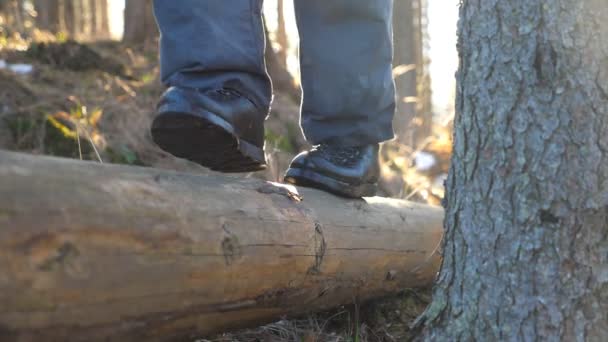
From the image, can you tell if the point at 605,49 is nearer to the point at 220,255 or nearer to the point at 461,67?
the point at 461,67

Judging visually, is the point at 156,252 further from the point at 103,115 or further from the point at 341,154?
the point at 103,115

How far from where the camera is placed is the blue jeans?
191cm

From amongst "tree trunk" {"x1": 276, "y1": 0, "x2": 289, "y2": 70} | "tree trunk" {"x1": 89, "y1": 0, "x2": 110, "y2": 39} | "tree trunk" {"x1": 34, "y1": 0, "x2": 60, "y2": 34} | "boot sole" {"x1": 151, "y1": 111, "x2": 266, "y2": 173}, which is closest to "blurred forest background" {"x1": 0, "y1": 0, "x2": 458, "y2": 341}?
"boot sole" {"x1": 151, "y1": 111, "x2": 266, "y2": 173}

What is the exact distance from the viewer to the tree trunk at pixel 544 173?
147 centimetres

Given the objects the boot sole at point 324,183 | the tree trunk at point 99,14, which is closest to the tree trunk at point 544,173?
the boot sole at point 324,183

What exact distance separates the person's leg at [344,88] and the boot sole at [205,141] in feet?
0.79

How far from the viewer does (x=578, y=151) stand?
4.80 ft

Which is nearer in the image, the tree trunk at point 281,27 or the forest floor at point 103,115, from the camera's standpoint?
the forest floor at point 103,115

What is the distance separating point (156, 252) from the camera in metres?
1.25

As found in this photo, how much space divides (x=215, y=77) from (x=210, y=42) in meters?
0.10

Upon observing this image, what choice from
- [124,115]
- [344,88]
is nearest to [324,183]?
[344,88]

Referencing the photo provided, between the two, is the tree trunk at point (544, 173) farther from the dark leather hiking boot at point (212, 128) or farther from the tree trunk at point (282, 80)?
the tree trunk at point (282, 80)

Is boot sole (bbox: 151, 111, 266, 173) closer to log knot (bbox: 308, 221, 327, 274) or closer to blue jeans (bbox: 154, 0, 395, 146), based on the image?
blue jeans (bbox: 154, 0, 395, 146)

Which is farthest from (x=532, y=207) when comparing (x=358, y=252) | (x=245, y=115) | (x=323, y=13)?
(x=323, y=13)
